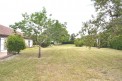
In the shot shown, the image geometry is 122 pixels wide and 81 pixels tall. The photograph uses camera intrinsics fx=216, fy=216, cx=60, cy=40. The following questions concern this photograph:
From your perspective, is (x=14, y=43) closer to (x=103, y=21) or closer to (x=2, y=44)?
(x=2, y=44)

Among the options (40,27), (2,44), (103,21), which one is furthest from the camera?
(2,44)

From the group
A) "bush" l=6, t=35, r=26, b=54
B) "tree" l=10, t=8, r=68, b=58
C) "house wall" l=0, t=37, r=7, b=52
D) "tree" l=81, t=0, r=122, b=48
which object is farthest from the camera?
"house wall" l=0, t=37, r=7, b=52

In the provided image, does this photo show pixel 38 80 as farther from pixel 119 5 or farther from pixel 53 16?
pixel 53 16

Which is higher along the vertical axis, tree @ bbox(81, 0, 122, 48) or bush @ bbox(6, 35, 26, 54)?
tree @ bbox(81, 0, 122, 48)

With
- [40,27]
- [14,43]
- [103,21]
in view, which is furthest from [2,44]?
[103,21]

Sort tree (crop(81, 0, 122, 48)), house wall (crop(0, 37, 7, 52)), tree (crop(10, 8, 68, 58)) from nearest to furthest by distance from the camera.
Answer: tree (crop(81, 0, 122, 48)) → tree (crop(10, 8, 68, 58)) → house wall (crop(0, 37, 7, 52))

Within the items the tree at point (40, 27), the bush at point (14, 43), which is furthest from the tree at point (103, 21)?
the bush at point (14, 43)

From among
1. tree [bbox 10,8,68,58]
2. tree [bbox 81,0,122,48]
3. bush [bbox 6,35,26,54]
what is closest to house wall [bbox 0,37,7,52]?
bush [bbox 6,35,26,54]

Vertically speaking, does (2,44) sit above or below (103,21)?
below

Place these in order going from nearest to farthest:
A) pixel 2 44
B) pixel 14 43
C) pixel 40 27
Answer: pixel 40 27
pixel 14 43
pixel 2 44

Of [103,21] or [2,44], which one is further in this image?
[2,44]

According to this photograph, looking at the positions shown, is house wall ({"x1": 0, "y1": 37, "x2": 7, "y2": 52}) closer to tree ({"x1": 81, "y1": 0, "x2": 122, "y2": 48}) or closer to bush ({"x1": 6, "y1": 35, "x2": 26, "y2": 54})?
bush ({"x1": 6, "y1": 35, "x2": 26, "y2": 54})

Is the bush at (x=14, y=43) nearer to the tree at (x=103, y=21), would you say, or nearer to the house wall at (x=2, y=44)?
the house wall at (x=2, y=44)

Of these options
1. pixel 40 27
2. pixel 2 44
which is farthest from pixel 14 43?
pixel 40 27
